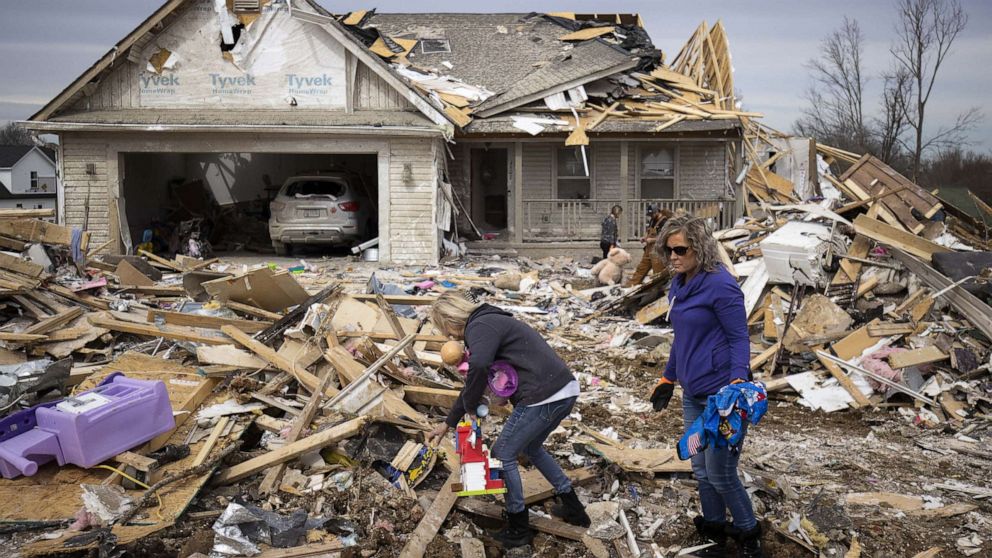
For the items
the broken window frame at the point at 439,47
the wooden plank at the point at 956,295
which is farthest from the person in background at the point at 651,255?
the broken window frame at the point at 439,47

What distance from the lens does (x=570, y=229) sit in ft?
65.5

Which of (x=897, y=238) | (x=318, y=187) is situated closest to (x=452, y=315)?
(x=897, y=238)

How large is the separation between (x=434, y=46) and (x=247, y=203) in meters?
7.09

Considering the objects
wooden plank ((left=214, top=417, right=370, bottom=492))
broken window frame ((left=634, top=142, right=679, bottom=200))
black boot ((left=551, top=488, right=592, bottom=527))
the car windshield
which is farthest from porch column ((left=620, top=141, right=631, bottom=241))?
black boot ((left=551, top=488, right=592, bottom=527))

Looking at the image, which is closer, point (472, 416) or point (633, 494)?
point (472, 416)

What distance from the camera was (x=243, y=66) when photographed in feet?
54.4

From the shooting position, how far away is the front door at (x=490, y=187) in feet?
69.8

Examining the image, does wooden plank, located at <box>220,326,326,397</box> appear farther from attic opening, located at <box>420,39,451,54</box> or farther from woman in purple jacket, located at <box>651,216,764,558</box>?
attic opening, located at <box>420,39,451,54</box>

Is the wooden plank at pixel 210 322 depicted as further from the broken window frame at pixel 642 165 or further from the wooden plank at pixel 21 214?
the broken window frame at pixel 642 165

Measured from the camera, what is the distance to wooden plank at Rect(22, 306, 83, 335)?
807 cm

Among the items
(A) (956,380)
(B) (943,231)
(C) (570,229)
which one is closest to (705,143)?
(C) (570,229)

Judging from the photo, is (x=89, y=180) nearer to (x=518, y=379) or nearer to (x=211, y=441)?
(x=211, y=441)

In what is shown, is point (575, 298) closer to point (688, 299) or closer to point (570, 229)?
point (570, 229)

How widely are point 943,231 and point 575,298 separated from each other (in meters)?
5.78
